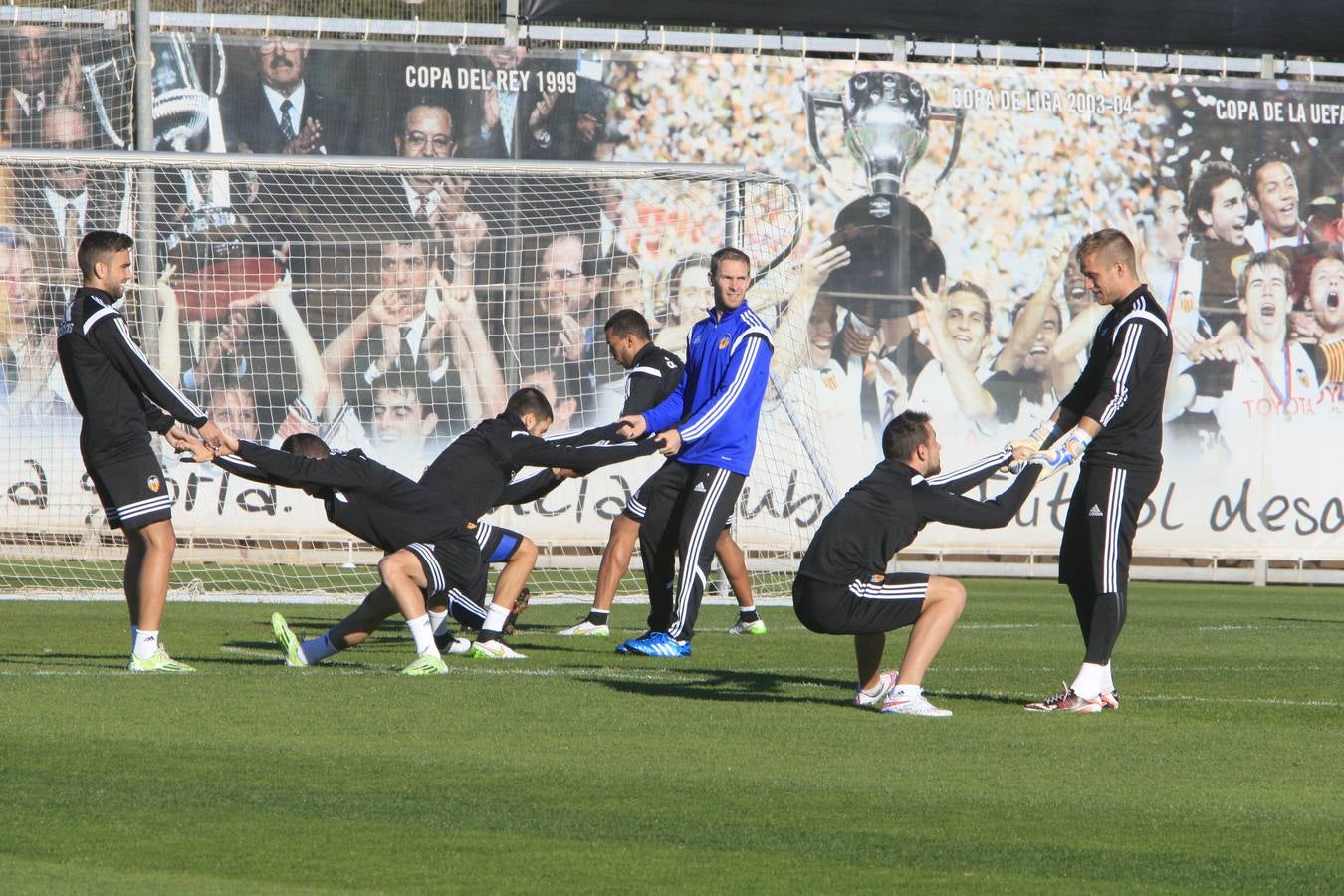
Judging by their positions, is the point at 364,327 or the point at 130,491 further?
the point at 364,327

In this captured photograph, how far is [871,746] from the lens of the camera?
7.11 meters

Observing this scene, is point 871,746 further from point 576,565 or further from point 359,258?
point 359,258

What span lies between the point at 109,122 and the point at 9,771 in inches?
624

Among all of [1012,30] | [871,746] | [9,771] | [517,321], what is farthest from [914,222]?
[9,771]

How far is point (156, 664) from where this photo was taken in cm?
919

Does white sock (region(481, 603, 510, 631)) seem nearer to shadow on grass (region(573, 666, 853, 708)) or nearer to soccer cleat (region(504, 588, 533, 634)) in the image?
soccer cleat (region(504, 588, 533, 634))

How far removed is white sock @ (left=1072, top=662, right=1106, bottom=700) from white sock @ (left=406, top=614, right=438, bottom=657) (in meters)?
3.18

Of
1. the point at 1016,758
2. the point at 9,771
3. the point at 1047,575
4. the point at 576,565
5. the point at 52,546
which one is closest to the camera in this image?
the point at 9,771

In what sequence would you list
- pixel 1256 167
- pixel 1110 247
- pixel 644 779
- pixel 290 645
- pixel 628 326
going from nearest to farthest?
1. pixel 644 779
2. pixel 1110 247
3. pixel 290 645
4. pixel 628 326
5. pixel 1256 167

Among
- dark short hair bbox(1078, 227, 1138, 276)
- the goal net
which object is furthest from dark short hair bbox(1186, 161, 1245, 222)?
dark short hair bbox(1078, 227, 1138, 276)

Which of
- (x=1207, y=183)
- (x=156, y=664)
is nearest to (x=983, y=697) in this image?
(x=156, y=664)

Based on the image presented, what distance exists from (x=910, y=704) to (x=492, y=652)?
3.12 m

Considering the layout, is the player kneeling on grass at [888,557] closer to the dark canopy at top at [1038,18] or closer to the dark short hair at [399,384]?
the dark short hair at [399,384]

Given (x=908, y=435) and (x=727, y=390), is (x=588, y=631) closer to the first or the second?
(x=727, y=390)
